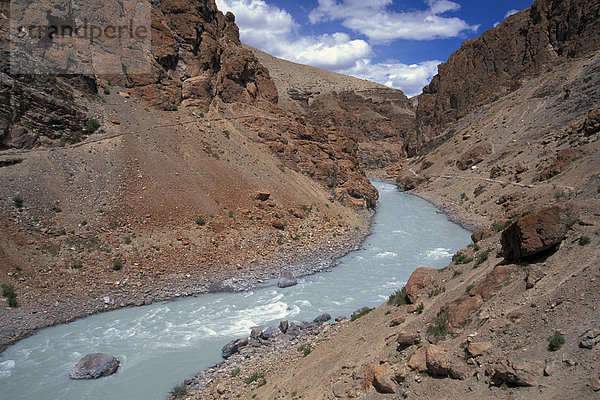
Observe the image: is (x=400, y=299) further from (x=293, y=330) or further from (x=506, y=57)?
Answer: (x=506, y=57)

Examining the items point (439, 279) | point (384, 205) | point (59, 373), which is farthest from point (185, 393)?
point (384, 205)

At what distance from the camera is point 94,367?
1024cm

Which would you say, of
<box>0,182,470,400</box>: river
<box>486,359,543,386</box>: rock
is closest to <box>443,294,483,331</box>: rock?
<box>486,359,543,386</box>: rock

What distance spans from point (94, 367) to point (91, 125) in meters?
14.6

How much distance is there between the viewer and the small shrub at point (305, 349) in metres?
9.94

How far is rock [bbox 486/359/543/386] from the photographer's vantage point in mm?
4914

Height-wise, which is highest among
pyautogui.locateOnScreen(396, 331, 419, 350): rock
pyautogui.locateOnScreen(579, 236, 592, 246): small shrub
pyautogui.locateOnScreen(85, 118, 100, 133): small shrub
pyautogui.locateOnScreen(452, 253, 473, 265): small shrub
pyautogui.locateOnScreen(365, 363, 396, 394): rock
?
pyautogui.locateOnScreen(85, 118, 100, 133): small shrub

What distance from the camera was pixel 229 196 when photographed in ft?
70.6

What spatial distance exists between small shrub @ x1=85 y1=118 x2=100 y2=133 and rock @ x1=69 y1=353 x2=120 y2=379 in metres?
13.8

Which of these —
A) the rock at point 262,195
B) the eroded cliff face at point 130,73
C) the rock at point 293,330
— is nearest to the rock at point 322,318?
the rock at point 293,330

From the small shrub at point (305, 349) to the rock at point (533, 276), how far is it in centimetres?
568

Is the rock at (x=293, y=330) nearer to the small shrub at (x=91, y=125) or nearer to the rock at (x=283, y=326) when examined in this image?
the rock at (x=283, y=326)

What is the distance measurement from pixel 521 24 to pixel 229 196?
50.5 metres

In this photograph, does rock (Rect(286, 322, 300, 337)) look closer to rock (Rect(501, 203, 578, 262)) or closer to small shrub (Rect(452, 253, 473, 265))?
small shrub (Rect(452, 253, 473, 265))
